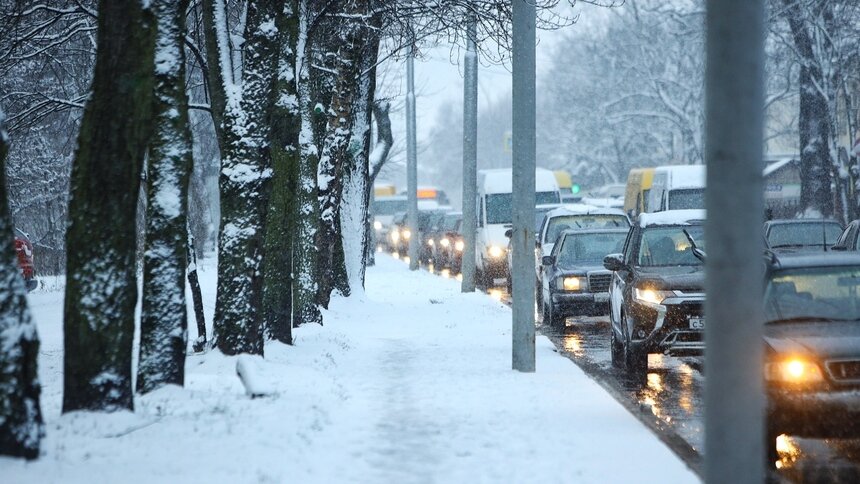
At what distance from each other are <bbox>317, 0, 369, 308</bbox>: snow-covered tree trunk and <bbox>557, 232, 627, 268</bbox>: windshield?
411 centimetres

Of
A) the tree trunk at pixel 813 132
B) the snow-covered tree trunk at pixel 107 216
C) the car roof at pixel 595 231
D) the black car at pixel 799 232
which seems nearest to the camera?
the snow-covered tree trunk at pixel 107 216

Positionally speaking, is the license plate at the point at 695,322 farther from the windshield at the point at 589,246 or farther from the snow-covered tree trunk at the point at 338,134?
the snow-covered tree trunk at the point at 338,134

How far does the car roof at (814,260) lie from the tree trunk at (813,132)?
27.8 metres

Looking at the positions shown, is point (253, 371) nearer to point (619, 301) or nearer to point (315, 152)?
point (619, 301)

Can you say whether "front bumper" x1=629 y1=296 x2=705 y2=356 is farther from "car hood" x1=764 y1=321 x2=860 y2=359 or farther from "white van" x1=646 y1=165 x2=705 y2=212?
"white van" x1=646 y1=165 x2=705 y2=212

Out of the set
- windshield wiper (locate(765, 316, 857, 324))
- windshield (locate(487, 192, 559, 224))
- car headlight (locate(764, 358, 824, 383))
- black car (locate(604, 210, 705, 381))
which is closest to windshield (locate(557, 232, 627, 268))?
black car (locate(604, 210, 705, 381))

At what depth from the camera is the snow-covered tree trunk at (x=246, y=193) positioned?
42.6 feet

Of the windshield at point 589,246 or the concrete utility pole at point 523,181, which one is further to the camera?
the windshield at point 589,246

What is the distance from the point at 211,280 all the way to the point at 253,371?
2405 cm

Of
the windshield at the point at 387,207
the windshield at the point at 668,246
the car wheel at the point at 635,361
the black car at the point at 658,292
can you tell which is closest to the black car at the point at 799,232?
the black car at the point at 658,292

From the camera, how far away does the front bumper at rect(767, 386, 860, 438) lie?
8.62 metres

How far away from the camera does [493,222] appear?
34.1m

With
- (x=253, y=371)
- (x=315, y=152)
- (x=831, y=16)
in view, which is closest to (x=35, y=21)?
(x=315, y=152)

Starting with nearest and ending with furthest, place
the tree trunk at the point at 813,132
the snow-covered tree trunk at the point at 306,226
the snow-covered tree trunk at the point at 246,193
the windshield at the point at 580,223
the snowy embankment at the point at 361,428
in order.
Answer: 1. the snowy embankment at the point at 361,428
2. the snow-covered tree trunk at the point at 246,193
3. the snow-covered tree trunk at the point at 306,226
4. the windshield at the point at 580,223
5. the tree trunk at the point at 813,132
